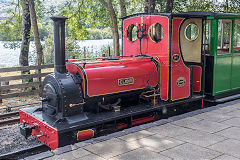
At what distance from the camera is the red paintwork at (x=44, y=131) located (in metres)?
4.43

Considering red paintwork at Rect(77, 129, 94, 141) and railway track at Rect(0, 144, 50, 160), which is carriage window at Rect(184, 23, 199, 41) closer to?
red paintwork at Rect(77, 129, 94, 141)

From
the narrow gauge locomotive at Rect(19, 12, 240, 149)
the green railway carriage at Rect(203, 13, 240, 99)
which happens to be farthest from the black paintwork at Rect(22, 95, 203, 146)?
the green railway carriage at Rect(203, 13, 240, 99)

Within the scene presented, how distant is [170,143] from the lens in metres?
4.63

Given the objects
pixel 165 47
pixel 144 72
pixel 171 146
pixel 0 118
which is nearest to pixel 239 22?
pixel 165 47

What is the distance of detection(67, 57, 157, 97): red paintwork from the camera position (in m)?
5.11

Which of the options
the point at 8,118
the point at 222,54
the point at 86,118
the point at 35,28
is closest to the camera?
the point at 86,118

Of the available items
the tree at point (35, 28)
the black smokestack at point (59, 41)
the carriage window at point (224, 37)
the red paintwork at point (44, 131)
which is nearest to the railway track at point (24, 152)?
the red paintwork at point (44, 131)

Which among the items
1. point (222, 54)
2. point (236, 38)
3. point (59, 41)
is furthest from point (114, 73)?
point (236, 38)

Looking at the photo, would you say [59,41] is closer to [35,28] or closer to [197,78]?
[197,78]

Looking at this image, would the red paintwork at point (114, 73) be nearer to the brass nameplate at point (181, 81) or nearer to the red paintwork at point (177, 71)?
the red paintwork at point (177, 71)

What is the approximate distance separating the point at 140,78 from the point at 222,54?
2.78 meters

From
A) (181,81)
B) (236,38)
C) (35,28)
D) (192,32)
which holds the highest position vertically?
(35,28)

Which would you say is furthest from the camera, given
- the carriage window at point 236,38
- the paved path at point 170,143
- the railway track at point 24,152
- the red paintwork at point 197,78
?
the carriage window at point 236,38

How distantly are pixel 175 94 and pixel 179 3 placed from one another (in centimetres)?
1159
